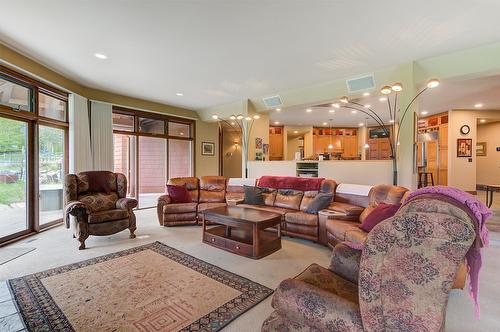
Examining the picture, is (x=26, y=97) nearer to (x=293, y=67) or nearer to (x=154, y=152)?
(x=154, y=152)

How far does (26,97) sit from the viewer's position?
4.20m

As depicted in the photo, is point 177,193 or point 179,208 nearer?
point 179,208

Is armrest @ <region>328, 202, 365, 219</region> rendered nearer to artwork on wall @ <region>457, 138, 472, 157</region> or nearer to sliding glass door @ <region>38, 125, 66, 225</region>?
sliding glass door @ <region>38, 125, 66, 225</region>

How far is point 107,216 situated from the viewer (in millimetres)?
3848

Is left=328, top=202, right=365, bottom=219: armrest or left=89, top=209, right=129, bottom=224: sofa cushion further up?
left=328, top=202, right=365, bottom=219: armrest

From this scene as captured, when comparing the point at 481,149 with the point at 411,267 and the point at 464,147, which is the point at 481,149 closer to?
the point at 464,147

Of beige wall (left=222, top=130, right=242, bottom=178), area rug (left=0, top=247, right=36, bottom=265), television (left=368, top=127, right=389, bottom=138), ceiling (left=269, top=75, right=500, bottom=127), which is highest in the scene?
ceiling (left=269, top=75, right=500, bottom=127)

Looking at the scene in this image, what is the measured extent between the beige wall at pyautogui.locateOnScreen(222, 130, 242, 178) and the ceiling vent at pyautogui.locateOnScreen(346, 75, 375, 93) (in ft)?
18.1

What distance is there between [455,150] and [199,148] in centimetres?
800

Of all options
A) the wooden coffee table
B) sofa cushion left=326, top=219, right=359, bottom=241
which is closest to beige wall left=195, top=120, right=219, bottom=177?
the wooden coffee table

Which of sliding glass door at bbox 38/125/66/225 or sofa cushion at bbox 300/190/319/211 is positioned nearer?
sofa cushion at bbox 300/190/319/211

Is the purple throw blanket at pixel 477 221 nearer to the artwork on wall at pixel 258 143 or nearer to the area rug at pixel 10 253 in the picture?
the area rug at pixel 10 253

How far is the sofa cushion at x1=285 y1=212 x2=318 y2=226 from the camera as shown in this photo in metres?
3.84

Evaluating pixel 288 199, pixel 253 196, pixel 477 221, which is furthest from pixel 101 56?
pixel 477 221
